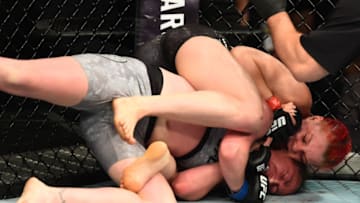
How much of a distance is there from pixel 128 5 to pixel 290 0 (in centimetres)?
41

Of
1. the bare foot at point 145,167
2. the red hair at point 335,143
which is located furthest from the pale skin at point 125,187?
the red hair at point 335,143

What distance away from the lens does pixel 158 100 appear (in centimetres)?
117

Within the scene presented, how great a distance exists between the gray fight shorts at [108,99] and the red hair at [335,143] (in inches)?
15.2

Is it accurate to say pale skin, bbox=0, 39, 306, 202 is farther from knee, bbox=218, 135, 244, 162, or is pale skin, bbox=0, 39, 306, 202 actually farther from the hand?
the hand

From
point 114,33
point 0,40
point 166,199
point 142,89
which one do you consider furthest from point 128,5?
point 166,199

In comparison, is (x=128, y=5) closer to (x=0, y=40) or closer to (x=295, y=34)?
(x=0, y=40)

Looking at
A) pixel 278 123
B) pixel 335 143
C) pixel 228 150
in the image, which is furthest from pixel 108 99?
pixel 335 143

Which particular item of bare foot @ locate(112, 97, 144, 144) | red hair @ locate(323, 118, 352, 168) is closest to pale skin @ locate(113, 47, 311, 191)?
bare foot @ locate(112, 97, 144, 144)

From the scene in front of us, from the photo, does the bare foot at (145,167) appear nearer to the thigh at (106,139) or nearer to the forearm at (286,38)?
the thigh at (106,139)

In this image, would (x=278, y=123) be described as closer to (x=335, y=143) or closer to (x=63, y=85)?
(x=335, y=143)

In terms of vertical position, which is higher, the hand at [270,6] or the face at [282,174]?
the hand at [270,6]

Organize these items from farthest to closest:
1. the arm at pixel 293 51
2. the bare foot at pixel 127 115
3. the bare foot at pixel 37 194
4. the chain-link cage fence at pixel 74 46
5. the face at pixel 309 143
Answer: the chain-link cage fence at pixel 74 46 → the face at pixel 309 143 → the arm at pixel 293 51 → the bare foot at pixel 127 115 → the bare foot at pixel 37 194

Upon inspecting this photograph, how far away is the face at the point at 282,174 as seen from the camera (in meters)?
1.37

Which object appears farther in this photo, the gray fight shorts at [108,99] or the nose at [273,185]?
the nose at [273,185]
